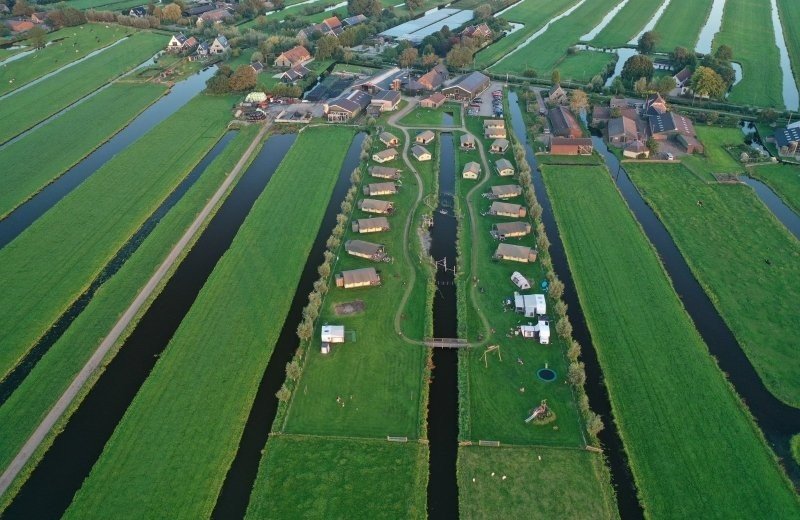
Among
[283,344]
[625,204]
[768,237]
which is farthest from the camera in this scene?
[625,204]

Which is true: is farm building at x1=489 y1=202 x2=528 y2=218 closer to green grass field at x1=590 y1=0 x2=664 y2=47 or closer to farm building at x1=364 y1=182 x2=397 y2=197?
farm building at x1=364 y1=182 x2=397 y2=197

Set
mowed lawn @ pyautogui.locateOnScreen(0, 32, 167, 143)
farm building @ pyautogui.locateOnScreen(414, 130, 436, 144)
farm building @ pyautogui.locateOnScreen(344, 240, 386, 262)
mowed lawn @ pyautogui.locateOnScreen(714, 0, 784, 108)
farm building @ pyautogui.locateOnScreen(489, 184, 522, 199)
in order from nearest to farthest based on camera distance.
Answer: farm building @ pyautogui.locateOnScreen(344, 240, 386, 262) < farm building @ pyautogui.locateOnScreen(489, 184, 522, 199) < farm building @ pyautogui.locateOnScreen(414, 130, 436, 144) < mowed lawn @ pyautogui.locateOnScreen(0, 32, 167, 143) < mowed lawn @ pyautogui.locateOnScreen(714, 0, 784, 108)

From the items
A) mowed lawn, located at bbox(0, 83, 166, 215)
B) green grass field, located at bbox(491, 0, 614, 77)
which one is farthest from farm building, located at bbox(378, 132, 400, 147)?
mowed lawn, located at bbox(0, 83, 166, 215)

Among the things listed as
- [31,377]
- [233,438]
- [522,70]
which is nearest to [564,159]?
[522,70]

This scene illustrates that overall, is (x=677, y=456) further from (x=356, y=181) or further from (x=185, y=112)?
(x=185, y=112)

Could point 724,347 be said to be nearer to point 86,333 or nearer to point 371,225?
point 371,225

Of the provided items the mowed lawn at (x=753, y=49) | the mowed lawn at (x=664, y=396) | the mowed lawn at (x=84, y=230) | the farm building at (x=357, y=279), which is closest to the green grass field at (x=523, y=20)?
the mowed lawn at (x=753, y=49)
